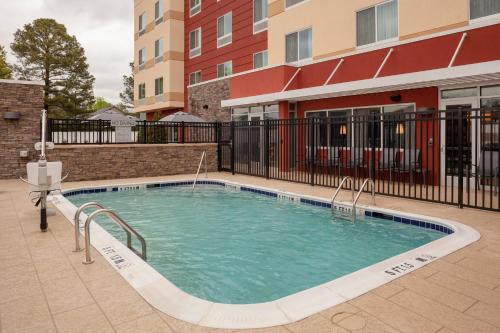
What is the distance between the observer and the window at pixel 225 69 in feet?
73.1

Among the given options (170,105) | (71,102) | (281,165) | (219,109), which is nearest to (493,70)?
(281,165)

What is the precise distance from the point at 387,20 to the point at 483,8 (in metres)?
3.19

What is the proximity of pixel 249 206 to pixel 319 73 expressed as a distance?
745cm

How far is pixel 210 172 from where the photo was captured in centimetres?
1612

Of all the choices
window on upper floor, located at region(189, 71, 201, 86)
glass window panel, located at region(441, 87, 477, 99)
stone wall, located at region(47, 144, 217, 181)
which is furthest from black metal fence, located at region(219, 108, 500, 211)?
window on upper floor, located at region(189, 71, 201, 86)

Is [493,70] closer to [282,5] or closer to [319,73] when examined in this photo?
[319,73]

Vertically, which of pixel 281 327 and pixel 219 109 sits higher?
pixel 219 109

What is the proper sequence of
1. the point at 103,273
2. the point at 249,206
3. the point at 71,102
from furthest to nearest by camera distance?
the point at 71,102 → the point at 249,206 → the point at 103,273

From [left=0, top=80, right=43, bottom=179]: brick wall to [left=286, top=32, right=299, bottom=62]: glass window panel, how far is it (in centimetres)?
1018

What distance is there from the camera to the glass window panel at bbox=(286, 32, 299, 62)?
53.6 ft

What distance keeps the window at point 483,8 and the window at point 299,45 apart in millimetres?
6412

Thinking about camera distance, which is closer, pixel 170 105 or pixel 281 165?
pixel 281 165

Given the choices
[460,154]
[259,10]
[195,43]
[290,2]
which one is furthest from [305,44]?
[195,43]

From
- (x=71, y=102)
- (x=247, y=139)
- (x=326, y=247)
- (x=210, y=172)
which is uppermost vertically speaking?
(x=71, y=102)
